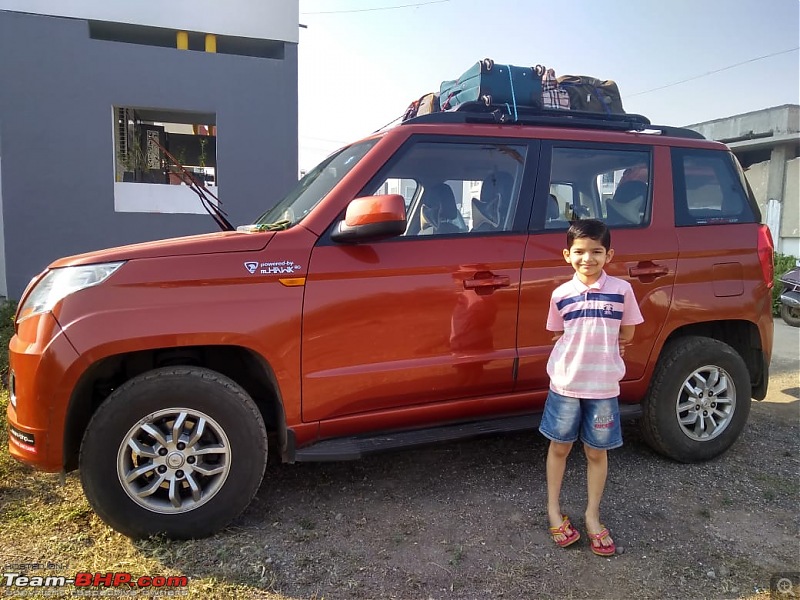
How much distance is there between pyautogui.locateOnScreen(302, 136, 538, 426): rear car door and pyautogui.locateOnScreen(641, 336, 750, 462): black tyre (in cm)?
108

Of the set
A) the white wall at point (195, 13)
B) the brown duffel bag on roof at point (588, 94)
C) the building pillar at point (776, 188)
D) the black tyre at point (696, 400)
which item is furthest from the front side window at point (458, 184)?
the building pillar at point (776, 188)

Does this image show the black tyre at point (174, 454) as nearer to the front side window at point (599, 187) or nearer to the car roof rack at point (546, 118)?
the car roof rack at point (546, 118)

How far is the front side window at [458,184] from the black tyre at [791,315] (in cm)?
606

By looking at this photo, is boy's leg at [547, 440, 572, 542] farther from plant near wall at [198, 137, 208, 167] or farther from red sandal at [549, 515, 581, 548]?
plant near wall at [198, 137, 208, 167]

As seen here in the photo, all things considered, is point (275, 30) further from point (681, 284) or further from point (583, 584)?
point (583, 584)

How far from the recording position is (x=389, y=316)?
287 centimetres

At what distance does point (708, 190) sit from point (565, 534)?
7.92 ft

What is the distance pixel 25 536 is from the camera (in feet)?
8.91

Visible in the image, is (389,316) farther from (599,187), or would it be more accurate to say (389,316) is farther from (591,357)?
(599,187)

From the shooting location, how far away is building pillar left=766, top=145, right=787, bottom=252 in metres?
15.4

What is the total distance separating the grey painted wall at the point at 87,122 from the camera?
8.80m

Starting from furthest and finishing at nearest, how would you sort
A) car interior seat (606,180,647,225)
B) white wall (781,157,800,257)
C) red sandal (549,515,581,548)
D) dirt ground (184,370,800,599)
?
white wall (781,157,800,257) < car interior seat (606,180,647,225) < red sandal (549,515,581,548) < dirt ground (184,370,800,599)

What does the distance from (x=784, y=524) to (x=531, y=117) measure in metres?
2.65

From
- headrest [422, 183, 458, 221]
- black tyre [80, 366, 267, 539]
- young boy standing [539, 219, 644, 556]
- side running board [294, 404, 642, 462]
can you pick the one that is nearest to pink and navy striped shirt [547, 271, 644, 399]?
young boy standing [539, 219, 644, 556]
